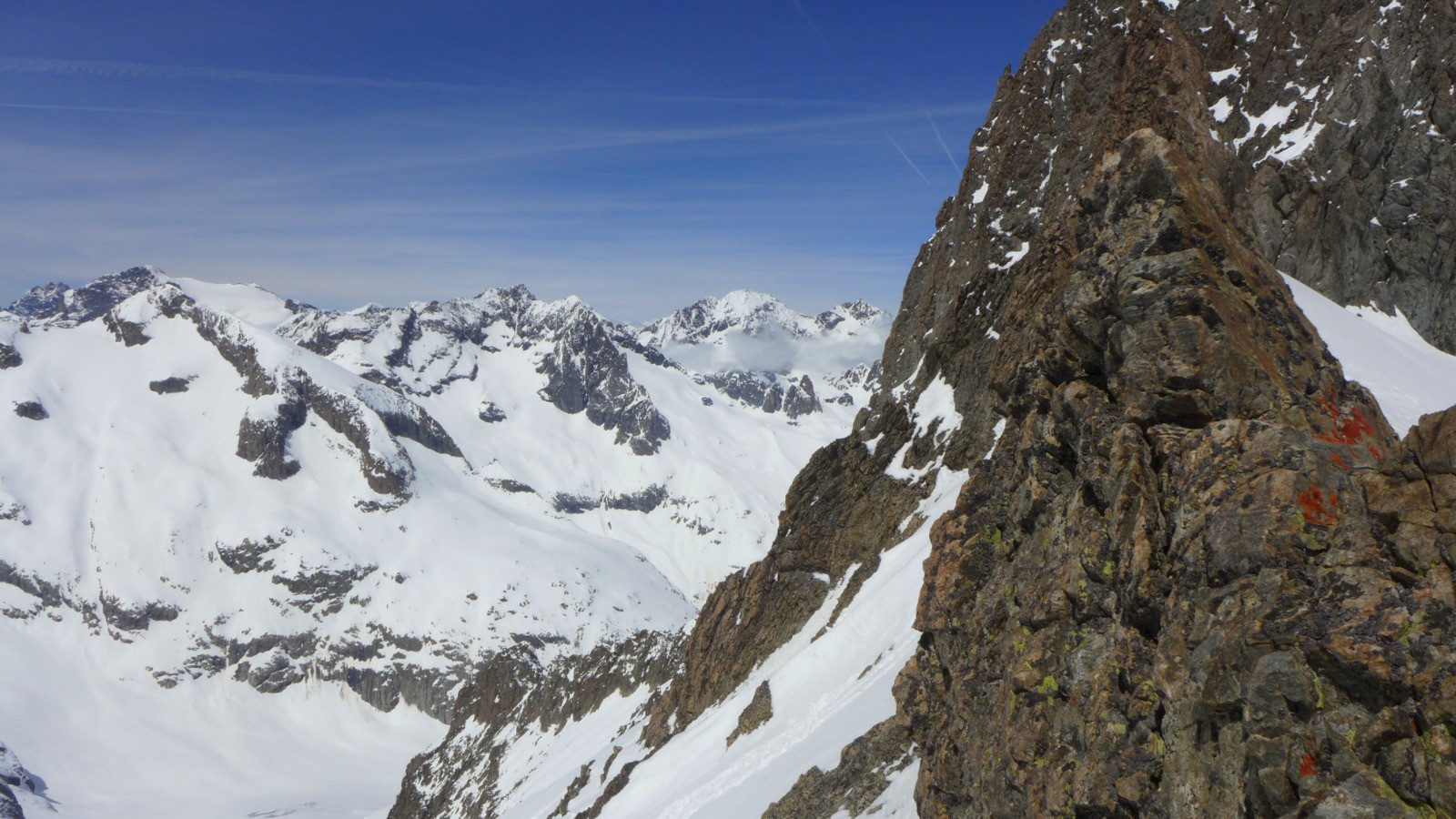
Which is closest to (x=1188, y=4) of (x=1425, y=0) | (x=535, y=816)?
(x=1425, y=0)

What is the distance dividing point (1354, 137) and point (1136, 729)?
4942cm

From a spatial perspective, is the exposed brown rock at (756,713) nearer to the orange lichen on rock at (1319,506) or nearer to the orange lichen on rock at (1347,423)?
the orange lichen on rock at (1347,423)

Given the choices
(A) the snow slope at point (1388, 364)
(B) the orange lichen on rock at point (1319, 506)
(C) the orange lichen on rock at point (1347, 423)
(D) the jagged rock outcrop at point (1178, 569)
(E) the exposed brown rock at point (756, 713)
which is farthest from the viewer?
(E) the exposed brown rock at point (756, 713)

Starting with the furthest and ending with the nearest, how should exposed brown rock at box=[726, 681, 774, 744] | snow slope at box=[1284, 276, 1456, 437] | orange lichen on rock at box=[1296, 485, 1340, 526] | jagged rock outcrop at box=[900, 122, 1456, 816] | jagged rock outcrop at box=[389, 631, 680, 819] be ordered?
jagged rock outcrop at box=[389, 631, 680, 819] < exposed brown rock at box=[726, 681, 774, 744] < snow slope at box=[1284, 276, 1456, 437] < orange lichen on rock at box=[1296, 485, 1340, 526] < jagged rock outcrop at box=[900, 122, 1456, 816]

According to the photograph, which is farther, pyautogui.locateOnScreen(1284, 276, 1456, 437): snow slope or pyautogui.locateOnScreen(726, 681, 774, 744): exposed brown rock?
pyautogui.locateOnScreen(726, 681, 774, 744): exposed brown rock

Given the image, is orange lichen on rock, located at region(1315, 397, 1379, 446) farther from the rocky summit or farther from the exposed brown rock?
the exposed brown rock

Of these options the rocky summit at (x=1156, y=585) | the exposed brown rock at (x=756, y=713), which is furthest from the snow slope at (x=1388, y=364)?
the exposed brown rock at (x=756, y=713)

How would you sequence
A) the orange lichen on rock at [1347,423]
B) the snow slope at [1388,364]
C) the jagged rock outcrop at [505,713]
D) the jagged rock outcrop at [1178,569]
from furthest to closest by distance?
1. the jagged rock outcrop at [505,713]
2. the snow slope at [1388,364]
3. the orange lichen on rock at [1347,423]
4. the jagged rock outcrop at [1178,569]

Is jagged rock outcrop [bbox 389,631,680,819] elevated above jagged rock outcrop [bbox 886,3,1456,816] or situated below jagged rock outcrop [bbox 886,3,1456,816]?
above

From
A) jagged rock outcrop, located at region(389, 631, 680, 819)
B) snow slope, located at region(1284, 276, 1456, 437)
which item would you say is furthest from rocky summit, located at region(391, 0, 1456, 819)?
jagged rock outcrop, located at region(389, 631, 680, 819)

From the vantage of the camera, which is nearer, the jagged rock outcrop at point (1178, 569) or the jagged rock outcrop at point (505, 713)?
the jagged rock outcrop at point (1178, 569)

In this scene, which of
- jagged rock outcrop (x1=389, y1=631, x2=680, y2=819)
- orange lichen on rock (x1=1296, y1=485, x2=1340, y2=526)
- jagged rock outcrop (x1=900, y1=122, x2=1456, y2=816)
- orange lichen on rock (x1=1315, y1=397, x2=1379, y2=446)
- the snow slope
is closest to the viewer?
jagged rock outcrop (x1=900, y1=122, x2=1456, y2=816)

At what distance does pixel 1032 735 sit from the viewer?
39.4 ft

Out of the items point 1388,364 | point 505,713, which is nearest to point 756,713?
point 1388,364
